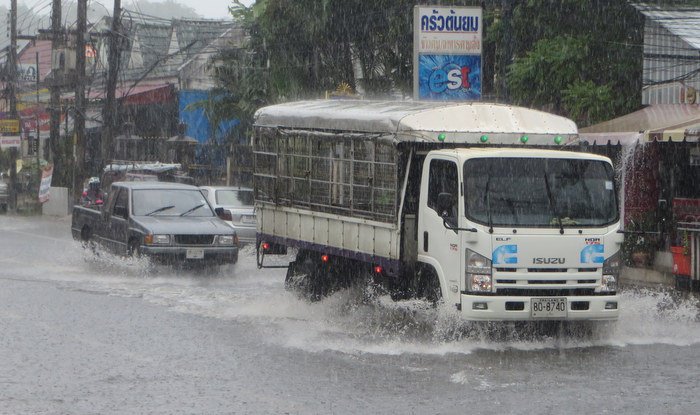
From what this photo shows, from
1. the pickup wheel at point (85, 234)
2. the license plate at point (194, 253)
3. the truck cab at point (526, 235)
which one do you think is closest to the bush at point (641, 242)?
the license plate at point (194, 253)

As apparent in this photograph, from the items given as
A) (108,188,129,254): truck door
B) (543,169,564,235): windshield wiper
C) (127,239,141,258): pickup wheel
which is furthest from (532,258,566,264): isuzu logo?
(108,188,129,254): truck door

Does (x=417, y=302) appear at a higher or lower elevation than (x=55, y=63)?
lower

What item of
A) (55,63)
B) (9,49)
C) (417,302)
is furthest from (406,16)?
(9,49)

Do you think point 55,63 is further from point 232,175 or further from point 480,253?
point 480,253

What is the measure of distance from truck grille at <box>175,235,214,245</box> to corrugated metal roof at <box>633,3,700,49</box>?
9073 millimetres

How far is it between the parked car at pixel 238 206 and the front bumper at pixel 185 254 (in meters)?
5.09

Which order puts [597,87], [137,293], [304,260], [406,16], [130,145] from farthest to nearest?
[130,145] < [406,16] < [597,87] < [137,293] < [304,260]

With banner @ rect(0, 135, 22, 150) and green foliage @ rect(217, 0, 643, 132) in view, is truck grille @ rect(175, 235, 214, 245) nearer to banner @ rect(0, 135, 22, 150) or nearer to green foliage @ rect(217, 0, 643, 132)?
green foliage @ rect(217, 0, 643, 132)

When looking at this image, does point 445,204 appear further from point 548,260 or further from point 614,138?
point 614,138

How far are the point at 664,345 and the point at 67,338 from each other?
630 centimetres

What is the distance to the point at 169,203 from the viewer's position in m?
20.6

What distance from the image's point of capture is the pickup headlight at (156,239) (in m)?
19.0

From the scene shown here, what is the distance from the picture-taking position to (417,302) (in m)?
12.6

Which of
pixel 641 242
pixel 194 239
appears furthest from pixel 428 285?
pixel 641 242
